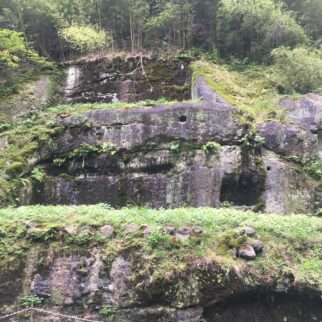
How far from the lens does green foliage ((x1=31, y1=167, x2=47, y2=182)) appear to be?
15.0m

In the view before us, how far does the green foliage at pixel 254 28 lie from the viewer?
23328 millimetres

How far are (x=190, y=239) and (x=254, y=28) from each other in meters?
17.7

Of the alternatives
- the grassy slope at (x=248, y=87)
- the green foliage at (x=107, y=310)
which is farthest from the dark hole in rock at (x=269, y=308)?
the grassy slope at (x=248, y=87)

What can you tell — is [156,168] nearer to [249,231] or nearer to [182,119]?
[182,119]

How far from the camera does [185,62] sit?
22.6 m

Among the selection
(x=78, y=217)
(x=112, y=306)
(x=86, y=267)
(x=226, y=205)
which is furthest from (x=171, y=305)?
(x=226, y=205)

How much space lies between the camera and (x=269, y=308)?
30.6 feet

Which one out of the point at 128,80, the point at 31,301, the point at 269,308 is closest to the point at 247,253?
the point at 269,308

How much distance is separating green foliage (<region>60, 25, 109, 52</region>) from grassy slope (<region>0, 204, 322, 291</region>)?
15.2m

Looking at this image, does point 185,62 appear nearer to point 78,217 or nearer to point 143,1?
point 143,1

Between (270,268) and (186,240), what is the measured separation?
179 cm

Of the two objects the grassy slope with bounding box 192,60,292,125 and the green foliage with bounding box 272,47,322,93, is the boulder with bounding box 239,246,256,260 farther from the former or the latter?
the green foliage with bounding box 272,47,322,93

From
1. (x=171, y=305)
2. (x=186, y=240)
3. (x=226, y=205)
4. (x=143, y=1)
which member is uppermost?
(x=143, y=1)

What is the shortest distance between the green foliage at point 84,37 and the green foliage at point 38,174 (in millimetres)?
10789
